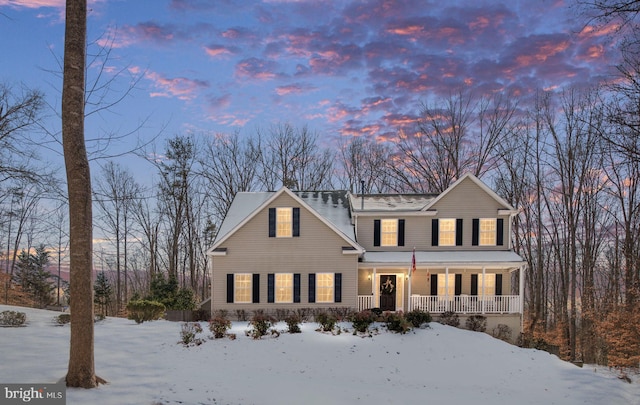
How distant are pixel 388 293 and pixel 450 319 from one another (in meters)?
3.66

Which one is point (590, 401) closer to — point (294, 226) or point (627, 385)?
point (627, 385)

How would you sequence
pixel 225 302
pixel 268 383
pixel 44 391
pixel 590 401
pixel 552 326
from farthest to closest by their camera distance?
1. pixel 552 326
2. pixel 225 302
3. pixel 590 401
4. pixel 268 383
5. pixel 44 391

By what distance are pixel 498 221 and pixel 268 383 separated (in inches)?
668

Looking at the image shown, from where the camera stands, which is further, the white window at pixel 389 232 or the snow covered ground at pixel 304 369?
the white window at pixel 389 232

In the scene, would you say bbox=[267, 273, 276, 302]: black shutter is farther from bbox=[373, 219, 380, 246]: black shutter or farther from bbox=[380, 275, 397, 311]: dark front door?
bbox=[373, 219, 380, 246]: black shutter

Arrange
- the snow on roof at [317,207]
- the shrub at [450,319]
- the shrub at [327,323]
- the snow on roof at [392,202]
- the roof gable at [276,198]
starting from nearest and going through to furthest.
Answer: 1. the shrub at [327,323]
2. the shrub at [450,319]
3. the roof gable at [276,198]
4. the snow on roof at [317,207]
5. the snow on roof at [392,202]

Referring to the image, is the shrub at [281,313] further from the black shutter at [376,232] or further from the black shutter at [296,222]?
the black shutter at [376,232]

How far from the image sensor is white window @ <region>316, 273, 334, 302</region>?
71.1 ft

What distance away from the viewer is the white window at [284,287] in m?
21.6

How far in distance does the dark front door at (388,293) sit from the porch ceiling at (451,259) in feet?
4.76

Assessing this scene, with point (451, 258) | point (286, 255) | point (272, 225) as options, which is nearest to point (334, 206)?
point (272, 225)

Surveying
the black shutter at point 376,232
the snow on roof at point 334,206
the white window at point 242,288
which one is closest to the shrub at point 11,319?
the white window at point 242,288

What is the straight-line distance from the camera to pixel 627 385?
1405 cm

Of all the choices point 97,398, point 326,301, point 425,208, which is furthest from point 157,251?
point 97,398
